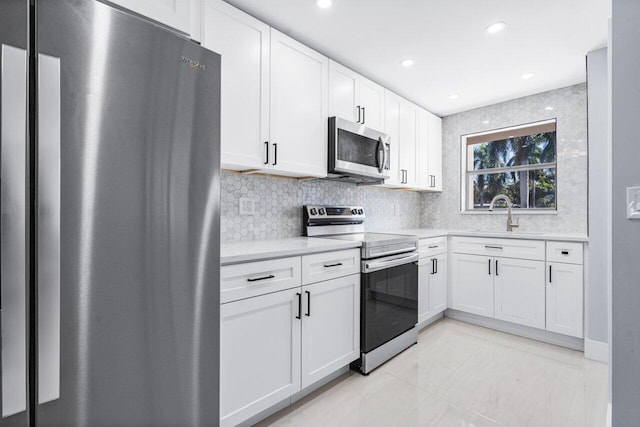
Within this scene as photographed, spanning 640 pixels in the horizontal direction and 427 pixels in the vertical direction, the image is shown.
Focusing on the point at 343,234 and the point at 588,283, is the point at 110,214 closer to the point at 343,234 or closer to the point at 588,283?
the point at 343,234

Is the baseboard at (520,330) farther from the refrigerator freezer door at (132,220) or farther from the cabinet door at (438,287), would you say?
the refrigerator freezer door at (132,220)

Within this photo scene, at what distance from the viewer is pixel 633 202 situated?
125 cm

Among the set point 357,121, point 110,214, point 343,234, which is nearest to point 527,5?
point 357,121

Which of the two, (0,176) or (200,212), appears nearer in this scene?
(0,176)

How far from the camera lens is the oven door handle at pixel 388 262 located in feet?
7.16

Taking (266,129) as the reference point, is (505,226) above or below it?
below

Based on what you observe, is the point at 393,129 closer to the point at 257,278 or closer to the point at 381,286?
the point at 381,286

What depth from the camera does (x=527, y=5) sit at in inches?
74.2

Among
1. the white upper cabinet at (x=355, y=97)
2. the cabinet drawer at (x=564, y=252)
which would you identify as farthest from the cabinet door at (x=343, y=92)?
the cabinet drawer at (x=564, y=252)

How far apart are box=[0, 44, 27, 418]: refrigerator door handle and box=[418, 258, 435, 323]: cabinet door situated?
2.67m

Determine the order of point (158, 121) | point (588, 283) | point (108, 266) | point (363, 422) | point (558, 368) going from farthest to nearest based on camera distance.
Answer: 1. point (588, 283)
2. point (558, 368)
3. point (363, 422)
4. point (158, 121)
5. point (108, 266)

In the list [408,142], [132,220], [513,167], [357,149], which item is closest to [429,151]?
[408,142]

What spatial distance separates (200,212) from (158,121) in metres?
0.33

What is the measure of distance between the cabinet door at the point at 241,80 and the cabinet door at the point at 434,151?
2.37 m
